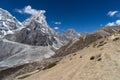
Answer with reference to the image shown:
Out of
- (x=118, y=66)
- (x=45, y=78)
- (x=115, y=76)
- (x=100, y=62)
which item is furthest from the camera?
(x=45, y=78)

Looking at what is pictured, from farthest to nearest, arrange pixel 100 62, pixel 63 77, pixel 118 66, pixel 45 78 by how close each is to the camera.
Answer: pixel 45 78 < pixel 63 77 < pixel 100 62 < pixel 118 66

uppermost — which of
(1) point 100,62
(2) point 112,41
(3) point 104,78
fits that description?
(2) point 112,41

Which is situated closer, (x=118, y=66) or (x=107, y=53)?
(x=118, y=66)

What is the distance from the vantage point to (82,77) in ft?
95.0

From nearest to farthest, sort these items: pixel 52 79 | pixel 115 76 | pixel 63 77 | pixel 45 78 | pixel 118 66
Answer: pixel 115 76 → pixel 118 66 → pixel 63 77 → pixel 52 79 → pixel 45 78

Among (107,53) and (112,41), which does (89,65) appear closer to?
(107,53)

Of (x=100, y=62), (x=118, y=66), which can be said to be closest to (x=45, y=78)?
(x=100, y=62)

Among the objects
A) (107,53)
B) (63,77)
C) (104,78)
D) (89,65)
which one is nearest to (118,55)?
(107,53)

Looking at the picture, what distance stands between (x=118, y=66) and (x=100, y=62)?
283 cm

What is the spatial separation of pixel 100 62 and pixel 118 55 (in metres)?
2.57

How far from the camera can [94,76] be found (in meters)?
27.7

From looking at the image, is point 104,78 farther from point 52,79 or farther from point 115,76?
point 52,79

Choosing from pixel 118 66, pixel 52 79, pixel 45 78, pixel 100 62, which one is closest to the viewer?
pixel 118 66

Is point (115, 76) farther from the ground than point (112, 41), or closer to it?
closer to it
